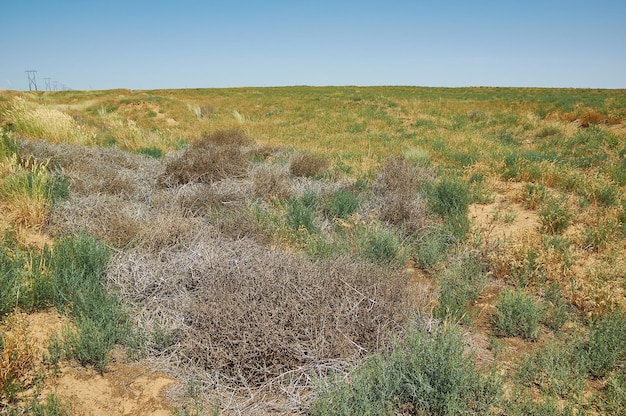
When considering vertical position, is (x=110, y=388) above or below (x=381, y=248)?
below

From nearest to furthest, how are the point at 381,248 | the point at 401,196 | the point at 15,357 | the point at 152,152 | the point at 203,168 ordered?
the point at 15,357 < the point at 381,248 < the point at 401,196 < the point at 203,168 < the point at 152,152

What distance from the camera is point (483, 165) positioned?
7.99 metres

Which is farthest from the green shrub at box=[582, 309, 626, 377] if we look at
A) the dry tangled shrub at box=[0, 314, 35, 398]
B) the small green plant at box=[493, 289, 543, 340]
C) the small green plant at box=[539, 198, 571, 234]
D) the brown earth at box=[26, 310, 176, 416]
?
the dry tangled shrub at box=[0, 314, 35, 398]

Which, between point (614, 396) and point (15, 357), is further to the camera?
point (15, 357)

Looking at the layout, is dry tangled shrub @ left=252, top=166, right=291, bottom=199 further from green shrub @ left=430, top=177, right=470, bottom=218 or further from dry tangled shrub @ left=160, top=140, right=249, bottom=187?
green shrub @ left=430, top=177, right=470, bottom=218

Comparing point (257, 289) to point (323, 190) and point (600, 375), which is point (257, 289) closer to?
point (600, 375)

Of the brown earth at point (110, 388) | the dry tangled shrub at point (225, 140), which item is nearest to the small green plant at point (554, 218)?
the brown earth at point (110, 388)

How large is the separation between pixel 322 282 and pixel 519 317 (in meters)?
1.72

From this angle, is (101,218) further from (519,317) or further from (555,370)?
(555,370)

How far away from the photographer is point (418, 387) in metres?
2.55

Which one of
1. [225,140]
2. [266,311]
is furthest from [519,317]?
[225,140]

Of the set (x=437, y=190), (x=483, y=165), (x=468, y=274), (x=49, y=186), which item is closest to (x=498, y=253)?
(x=468, y=274)

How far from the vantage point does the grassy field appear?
2.64 m

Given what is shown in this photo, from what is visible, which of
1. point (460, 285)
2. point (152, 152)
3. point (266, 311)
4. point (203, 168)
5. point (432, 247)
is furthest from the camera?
point (152, 152)
